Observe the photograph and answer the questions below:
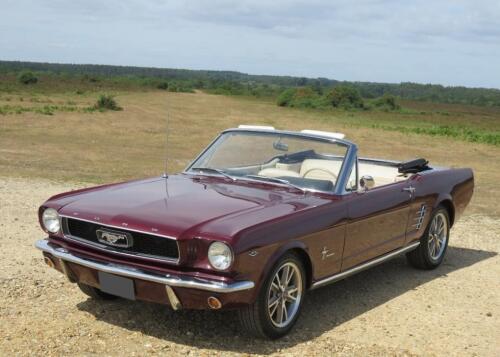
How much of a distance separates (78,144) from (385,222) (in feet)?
49.7

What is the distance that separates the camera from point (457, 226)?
10.0 meters

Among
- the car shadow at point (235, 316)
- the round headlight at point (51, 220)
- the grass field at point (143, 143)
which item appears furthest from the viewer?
the grass field at point (143, 143)

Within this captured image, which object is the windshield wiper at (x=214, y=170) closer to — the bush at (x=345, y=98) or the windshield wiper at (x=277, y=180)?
the windshield wiper at (x=277, y=180)

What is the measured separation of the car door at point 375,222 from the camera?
18.7ft

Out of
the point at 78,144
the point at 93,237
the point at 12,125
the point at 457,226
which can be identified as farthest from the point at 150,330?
the point at 12,125

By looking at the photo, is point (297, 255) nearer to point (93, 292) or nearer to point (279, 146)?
point (279, 146)

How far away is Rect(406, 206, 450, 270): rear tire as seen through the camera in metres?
7.22

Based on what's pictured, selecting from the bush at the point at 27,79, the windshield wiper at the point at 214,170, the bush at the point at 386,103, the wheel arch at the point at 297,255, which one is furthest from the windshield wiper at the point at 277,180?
the bush at the point at 27,79

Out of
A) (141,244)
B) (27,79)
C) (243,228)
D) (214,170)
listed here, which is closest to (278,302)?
(243,228)

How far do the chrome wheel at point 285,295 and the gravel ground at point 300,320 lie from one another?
0.17 metres

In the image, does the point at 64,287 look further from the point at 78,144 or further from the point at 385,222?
the point at 78,144

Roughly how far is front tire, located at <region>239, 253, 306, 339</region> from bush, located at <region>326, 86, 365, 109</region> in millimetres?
56146

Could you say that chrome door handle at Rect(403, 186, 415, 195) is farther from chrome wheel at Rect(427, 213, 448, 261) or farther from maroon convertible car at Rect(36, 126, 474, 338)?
chrome wheel at Rect(427, 213, 448, 261)

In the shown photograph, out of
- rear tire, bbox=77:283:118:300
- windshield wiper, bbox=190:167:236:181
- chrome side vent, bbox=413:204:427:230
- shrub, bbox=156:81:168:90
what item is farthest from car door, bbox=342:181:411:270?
shrub, bbox=156:81:168:90
